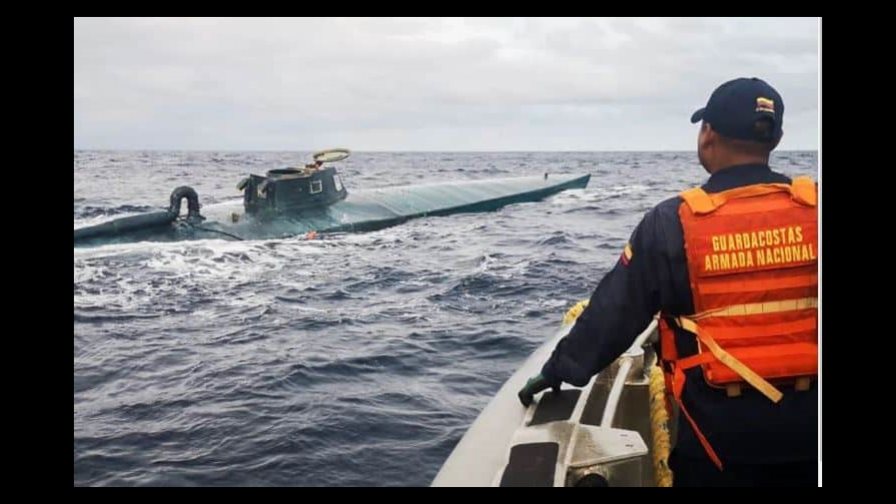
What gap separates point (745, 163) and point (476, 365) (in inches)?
293

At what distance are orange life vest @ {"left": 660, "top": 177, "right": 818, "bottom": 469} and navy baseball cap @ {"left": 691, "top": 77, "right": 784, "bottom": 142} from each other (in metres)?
0.30

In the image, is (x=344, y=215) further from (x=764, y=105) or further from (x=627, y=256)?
(x=764, y=105)

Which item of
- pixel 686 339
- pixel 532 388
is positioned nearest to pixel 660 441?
pixel 532 388

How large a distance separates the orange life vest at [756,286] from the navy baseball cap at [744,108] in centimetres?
30

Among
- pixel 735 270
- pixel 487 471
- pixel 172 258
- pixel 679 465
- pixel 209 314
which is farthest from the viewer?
pixel 172 258

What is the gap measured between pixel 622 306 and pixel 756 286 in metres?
0.54

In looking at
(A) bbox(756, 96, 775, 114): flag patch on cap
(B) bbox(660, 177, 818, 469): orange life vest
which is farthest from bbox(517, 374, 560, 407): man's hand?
(A) bbox(756, 96, 775, 114): flag patch on cap

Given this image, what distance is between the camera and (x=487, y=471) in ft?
13.7

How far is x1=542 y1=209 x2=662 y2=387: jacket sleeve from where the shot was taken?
11.3 feet

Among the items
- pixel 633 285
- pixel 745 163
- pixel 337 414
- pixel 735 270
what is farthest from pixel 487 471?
pixel 337 414

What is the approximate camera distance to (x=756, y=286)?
131 inches

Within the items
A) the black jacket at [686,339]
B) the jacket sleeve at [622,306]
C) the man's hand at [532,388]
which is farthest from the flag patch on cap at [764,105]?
the man's hand at [532,388]

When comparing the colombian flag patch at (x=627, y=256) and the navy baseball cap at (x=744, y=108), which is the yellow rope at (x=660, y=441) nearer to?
the colombian flag patch at (x=627, y=256)
